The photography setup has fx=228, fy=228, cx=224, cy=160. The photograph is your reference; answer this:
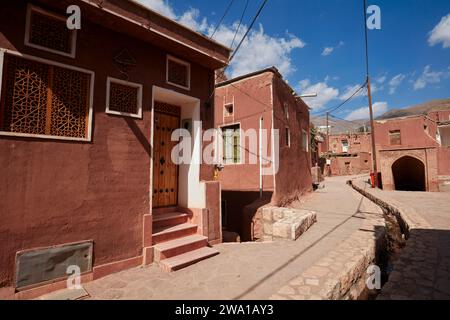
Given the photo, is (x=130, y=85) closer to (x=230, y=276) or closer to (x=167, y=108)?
Answer: (x=167, y=108)

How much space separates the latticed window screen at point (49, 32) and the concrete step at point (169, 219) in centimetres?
376

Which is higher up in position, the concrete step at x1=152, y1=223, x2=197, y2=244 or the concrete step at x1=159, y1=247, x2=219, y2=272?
the concrete step at x1=152, y1=223, x2=197, y2=244

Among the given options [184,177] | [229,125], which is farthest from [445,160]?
[184,177]

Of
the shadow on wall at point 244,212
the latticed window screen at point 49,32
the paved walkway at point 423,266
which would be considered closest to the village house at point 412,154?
the paved walkway at point 423,266

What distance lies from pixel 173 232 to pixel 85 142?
2608mm

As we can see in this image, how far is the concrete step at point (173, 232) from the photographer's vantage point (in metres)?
4.91

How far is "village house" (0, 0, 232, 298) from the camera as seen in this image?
11.3ft

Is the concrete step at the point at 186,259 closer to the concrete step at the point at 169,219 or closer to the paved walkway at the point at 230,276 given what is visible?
the paved walkway at the point at 230,276

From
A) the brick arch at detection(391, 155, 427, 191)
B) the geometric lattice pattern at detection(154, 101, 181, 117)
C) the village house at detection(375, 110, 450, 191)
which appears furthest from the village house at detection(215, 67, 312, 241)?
the brick arch at detection(391, 155, 427, 191)

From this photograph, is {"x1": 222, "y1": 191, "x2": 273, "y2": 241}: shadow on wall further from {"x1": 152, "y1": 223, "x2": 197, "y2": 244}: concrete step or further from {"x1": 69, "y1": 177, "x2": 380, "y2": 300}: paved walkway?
{"x1": 152, "y1": 223, "x2": 197, "y2": 244}: concrete step

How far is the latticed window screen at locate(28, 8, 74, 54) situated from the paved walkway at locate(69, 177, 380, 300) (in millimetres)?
4111

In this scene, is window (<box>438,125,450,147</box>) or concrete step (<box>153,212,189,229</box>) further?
window (<box>438,125,450,147</box>)
